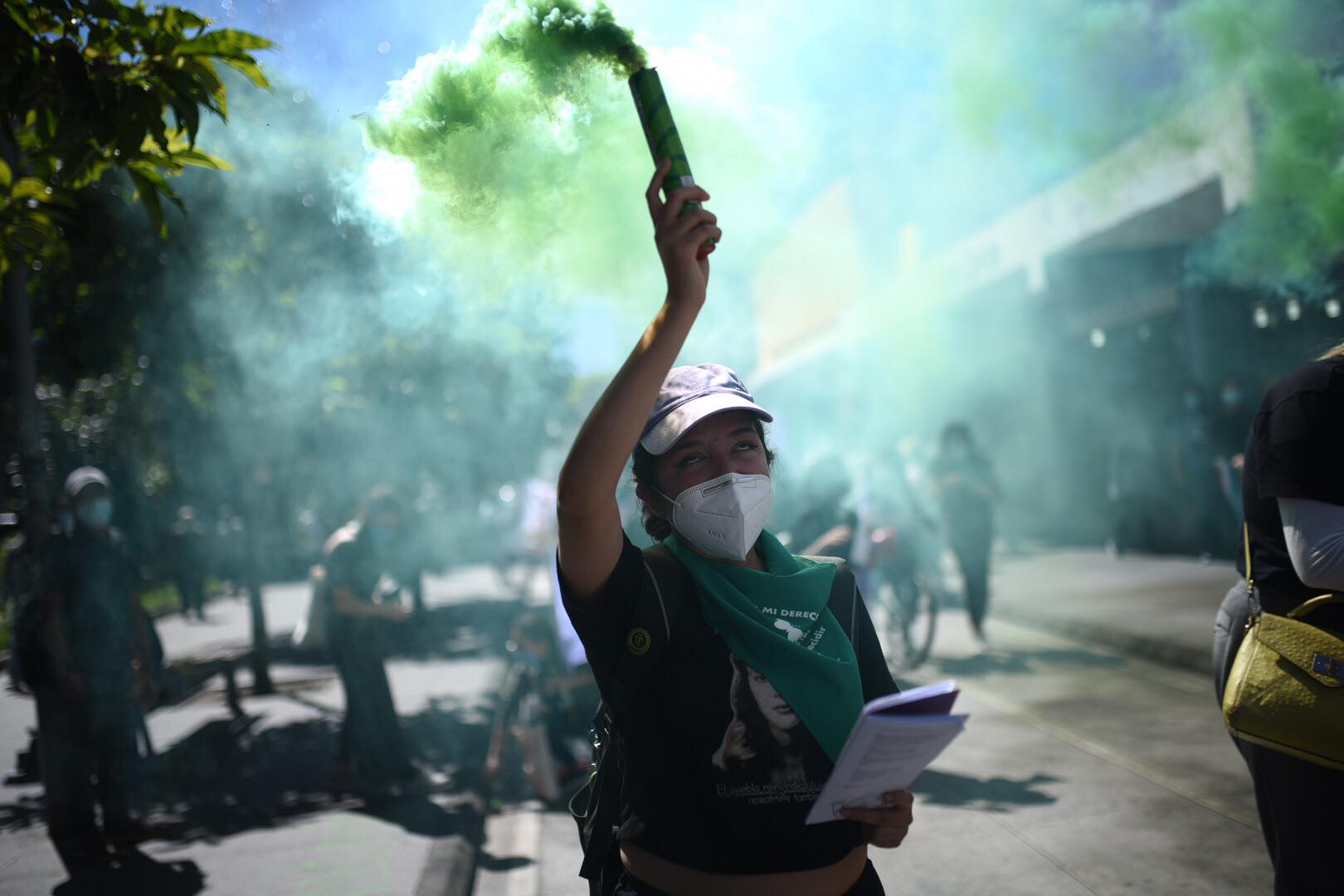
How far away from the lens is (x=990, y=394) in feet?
67.6

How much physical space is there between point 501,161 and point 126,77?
123 cm

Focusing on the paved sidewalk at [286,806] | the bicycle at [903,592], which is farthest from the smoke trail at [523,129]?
the bicycle at [903,592]

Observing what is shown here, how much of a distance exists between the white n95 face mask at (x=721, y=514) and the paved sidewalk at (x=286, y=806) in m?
3.23

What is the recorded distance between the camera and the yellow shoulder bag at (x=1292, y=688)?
6.80ft

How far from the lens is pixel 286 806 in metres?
6.01

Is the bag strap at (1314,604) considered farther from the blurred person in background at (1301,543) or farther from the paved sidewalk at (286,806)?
the paved sidewalk at (286,806)

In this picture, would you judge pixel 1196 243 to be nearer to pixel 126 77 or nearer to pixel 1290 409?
pixel 1290 409

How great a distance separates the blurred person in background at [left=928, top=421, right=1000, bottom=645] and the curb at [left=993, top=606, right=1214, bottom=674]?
3.10ft

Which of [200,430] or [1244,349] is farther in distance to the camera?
[1244,349]

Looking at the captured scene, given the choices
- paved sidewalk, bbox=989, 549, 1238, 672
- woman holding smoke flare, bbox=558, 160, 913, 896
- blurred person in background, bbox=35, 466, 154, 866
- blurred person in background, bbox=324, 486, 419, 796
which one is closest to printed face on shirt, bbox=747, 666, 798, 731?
woman holding smoke flare, bbox=558, 160, 913, 896

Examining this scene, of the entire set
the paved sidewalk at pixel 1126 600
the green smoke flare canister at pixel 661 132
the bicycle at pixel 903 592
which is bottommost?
the paved sidewalk at pixel 1126 600

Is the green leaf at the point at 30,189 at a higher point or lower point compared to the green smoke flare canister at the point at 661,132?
higher

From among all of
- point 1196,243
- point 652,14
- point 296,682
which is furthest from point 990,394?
point 652,14

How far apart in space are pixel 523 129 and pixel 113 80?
129 centimetres
